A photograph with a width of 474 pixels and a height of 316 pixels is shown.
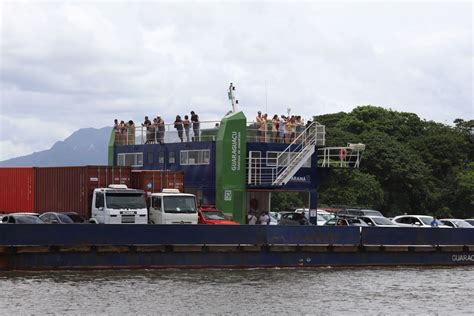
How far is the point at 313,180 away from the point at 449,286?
15.0m

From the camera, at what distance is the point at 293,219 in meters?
49.2

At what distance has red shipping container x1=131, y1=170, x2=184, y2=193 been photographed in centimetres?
4262

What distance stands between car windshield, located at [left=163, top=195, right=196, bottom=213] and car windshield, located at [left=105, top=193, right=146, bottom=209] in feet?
3.51

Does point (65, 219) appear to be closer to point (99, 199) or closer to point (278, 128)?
point (99, 199)

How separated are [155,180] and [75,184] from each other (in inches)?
143

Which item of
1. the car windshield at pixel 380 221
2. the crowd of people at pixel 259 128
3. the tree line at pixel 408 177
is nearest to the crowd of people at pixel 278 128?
the crowd of people at pixel 259 128

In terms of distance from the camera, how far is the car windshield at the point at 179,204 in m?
39.4

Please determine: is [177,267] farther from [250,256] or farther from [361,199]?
[361,199]

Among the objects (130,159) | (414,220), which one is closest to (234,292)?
(414,220)

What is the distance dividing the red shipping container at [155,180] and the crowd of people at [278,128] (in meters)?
7.09

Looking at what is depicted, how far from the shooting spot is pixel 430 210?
78000mm

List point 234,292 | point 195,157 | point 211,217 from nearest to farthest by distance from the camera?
point 234,292 < point 211,217 < point 195,157

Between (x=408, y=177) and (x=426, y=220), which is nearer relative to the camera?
(x=426, y=220)

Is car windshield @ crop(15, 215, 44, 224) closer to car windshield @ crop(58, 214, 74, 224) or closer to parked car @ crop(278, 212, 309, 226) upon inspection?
car windshield @ crop(58, 214, 74, 224)
